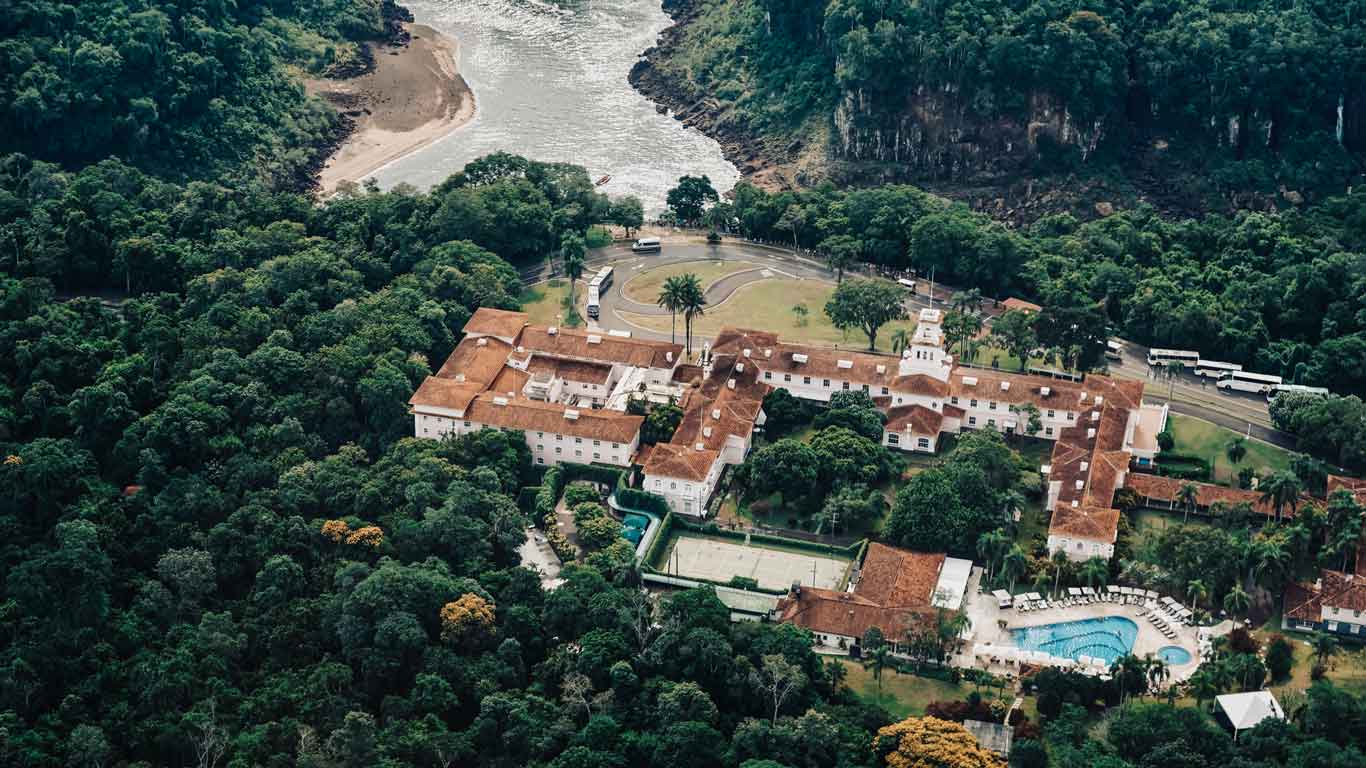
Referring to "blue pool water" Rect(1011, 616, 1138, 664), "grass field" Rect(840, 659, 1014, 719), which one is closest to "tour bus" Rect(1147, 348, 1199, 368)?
"blue pool water" Rect(1011, 616, 1138, 664)

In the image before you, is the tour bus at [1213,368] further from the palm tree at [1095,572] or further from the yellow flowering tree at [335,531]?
the yellow flowering tree at [335,531]

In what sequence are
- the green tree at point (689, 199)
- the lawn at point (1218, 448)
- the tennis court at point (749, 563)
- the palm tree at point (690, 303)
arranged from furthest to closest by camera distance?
the green tree at point (689, 199)
the palm tree at point (690, 303)
the lawn at point (1218, 448)
the tennis court at point (749, 563)

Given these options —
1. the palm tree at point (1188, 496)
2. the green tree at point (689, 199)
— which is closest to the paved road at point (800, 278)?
the green tree at point (689, 199)

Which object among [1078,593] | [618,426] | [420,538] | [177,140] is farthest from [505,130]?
[1078,593]

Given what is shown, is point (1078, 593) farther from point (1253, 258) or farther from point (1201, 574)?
point (1253, 258)

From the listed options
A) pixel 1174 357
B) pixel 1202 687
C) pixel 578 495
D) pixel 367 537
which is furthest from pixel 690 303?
pixel 1202 687

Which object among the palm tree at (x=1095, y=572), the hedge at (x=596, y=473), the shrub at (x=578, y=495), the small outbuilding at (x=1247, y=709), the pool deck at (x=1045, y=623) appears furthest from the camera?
the hedge at (x=596, y=473)

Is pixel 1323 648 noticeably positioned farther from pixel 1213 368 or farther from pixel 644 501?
pixel 644 501
